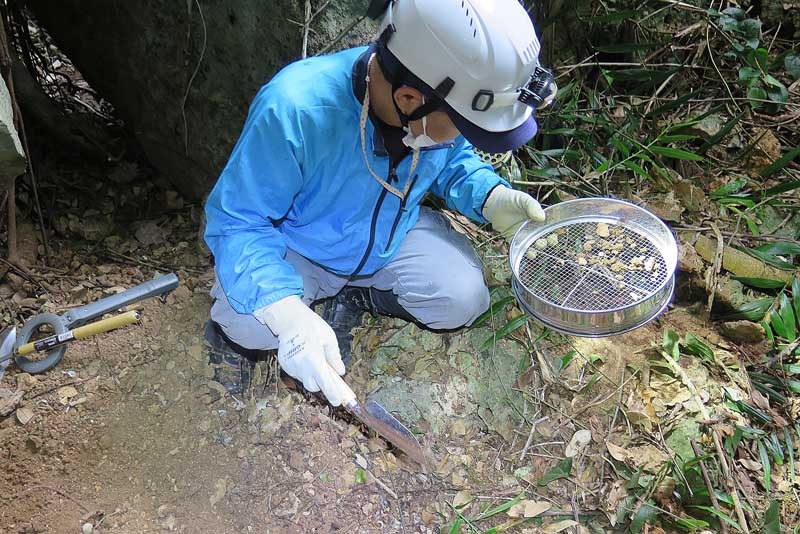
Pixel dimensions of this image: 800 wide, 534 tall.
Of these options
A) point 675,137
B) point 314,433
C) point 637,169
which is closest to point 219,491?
point 314,433

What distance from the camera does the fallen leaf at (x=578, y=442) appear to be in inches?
75.7

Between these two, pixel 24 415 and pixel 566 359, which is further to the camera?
pixel 566 359

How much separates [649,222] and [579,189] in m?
0.44

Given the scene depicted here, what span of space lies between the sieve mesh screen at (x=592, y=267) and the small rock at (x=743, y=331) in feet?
1.24

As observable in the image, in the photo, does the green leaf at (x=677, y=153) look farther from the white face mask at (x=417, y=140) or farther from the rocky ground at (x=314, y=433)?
the white face mask at (x=417, y=140)

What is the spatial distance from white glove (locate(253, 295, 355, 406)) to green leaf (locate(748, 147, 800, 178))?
2.00m

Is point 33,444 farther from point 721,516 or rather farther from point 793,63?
point 793,63

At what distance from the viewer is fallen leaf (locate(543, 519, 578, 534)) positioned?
1773 millimetres

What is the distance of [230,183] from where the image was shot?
5.27 ft

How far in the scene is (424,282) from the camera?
2.10 m

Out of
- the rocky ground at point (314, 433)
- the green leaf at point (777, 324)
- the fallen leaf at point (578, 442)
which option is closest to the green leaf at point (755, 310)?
the green leaf at point (777, 324)

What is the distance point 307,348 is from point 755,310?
62.8 inches


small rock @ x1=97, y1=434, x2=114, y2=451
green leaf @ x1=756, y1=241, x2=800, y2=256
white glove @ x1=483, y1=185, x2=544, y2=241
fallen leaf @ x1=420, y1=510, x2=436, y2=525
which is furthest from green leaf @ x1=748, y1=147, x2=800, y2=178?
small rock @ x1=97, y1=434, x2=114, y2=451

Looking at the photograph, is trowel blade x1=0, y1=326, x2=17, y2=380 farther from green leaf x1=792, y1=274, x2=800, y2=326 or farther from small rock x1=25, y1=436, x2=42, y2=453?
green leaf x1=792, y1=274, x2=800, y2=326
